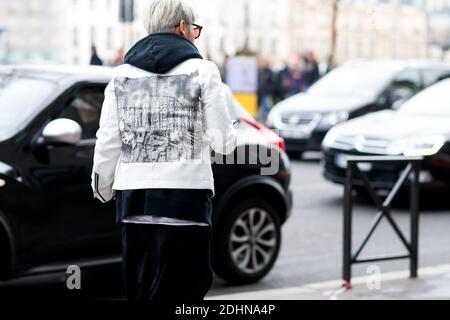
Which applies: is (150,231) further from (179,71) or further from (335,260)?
(335,260)

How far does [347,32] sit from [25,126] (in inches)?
2881

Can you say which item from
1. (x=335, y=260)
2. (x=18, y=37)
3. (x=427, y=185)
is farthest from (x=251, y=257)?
(x=18, y=37)

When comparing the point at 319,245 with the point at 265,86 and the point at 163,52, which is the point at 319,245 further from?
the point at 265,86

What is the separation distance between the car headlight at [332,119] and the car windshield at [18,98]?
32.6 ft

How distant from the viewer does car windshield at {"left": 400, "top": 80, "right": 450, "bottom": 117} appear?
11.9 m

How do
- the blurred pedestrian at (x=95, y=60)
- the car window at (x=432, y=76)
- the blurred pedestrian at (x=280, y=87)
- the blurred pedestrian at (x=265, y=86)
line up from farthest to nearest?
1. the blurred pedestrian at (x=280, y=87)
2. the blurred pedestrian at (x=265, y=86)
3. the car window at (x=432, y=76)
4. the blurred pedestrian at (x=95, y=60)

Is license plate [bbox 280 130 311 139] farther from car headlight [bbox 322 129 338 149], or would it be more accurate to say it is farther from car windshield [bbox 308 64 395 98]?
car headlight [bbox 322 129 338 149]

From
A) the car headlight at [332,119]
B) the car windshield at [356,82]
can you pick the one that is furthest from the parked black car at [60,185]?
the car windshield at [356,82]

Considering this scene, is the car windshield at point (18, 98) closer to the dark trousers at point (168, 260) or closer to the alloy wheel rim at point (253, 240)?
the alloy wheel rim at point (253, 240)

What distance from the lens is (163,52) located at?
12.9 ft

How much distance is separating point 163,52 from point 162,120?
0.27 meters

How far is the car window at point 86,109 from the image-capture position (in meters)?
6.40

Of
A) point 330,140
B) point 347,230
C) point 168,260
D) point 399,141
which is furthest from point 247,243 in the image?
point 330,140

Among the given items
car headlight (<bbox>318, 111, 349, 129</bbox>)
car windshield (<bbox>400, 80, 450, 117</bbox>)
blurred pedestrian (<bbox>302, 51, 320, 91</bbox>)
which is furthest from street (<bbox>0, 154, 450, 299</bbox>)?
blurred pedestrian (<bbox>302, 51, 320, 91</bbox>)
